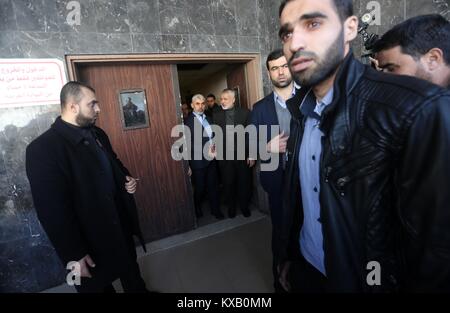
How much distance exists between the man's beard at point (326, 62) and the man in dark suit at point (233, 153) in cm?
222

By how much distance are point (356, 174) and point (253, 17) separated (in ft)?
8.93

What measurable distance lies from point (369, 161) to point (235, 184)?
2688 millimetres

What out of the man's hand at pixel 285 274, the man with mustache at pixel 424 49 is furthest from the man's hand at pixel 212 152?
the man with mustache at pixel 424 49

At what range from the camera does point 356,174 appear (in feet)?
2.29

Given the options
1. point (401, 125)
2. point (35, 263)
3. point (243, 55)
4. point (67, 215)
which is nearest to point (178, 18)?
point (243, 55)

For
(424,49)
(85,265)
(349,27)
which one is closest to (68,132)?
(85,265)

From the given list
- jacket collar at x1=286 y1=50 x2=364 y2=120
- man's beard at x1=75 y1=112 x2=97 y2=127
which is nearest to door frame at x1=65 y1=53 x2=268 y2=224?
man's beard at x1=75 y1=112 x2=97 y2=127

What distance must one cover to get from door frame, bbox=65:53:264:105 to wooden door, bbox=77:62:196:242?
0.64 feet

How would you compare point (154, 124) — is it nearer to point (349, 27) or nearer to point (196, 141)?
point (196, 141)

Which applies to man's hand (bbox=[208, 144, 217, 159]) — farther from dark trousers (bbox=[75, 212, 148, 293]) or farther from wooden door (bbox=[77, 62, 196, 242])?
dark trousers (bbox=[75, 212, 148, 293])

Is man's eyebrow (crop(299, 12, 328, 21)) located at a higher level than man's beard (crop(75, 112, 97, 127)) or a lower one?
higher

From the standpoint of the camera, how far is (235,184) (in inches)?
131

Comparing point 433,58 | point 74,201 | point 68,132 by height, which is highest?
point 433,58

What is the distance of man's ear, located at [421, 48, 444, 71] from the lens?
106 cm
